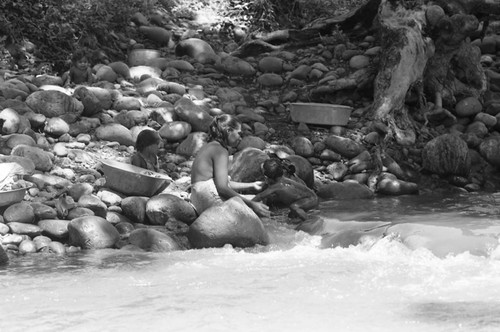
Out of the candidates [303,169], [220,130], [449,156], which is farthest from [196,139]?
[449,156]

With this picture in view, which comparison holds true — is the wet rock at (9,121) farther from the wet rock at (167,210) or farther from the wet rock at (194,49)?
the wet rock at (194,49)

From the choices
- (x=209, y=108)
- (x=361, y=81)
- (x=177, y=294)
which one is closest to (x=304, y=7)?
(x=361, y=81)

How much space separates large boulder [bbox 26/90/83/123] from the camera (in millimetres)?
7977

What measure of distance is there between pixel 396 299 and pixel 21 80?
19.4 feet

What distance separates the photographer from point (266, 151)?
333 inches

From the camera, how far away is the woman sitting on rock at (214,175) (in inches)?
256

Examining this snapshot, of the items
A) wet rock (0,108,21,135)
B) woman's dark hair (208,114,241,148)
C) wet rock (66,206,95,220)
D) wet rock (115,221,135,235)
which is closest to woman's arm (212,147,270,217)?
woman's dark hair (208,114,241,148)

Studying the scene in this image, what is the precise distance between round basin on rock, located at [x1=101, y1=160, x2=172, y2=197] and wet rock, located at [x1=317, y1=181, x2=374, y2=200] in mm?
1998

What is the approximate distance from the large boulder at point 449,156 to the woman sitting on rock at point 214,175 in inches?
119

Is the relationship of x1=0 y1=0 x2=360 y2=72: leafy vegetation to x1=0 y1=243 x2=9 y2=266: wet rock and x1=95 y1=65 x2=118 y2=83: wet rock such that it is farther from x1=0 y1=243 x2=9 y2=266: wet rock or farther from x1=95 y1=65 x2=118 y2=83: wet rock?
x1=0 y1=243 x2=9 y2=266: wet rock

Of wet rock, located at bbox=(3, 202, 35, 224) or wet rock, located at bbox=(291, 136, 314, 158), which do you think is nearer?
wet rock, located at bbox=(3, 202, 35, 224)

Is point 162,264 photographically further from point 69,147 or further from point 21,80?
point 21,80

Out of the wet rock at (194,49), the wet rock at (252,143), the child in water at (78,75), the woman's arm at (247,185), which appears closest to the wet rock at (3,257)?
the woman's arm at (247,185)

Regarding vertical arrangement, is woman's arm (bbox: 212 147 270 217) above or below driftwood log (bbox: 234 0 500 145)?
below
